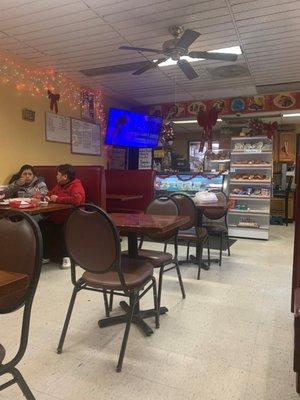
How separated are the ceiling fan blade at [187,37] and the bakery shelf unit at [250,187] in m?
3.44

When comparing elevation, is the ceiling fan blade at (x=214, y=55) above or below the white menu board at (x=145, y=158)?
above

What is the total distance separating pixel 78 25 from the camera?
3.53 metres

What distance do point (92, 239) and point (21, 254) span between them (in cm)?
63

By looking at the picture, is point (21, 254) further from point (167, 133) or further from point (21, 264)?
point (167, 133)

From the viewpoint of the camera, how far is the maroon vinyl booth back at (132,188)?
19.1 ft

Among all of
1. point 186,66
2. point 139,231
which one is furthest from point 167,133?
point 139,231

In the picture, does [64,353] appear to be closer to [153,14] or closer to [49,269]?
[49,269]

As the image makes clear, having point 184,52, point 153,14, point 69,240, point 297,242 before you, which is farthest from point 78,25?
point 297,242

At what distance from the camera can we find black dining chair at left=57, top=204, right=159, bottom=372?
1.94 metres

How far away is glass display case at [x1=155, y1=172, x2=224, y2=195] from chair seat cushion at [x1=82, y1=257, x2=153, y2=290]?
374 cm

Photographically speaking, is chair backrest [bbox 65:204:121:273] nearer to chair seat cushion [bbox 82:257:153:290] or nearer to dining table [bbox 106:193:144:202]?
chair seat cushion [bbox 82:257:153:290]

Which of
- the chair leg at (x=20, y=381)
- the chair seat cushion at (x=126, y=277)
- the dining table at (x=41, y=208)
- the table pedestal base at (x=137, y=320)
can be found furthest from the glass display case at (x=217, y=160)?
the chair leg at (x=20, y=381)

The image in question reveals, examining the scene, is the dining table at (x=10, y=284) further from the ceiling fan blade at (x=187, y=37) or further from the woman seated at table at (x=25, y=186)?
the woman seated at table at (x=25, y=186)

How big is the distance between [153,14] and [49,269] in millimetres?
3160
